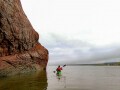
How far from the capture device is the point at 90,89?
24.4 metres

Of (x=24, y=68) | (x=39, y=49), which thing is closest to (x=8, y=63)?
(x=24, y=68)

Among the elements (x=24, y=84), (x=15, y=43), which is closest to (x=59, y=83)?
(x=24, y=84)

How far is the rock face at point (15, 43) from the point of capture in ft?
168

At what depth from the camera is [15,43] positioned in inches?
2217

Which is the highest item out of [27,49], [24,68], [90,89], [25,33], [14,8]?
[14,8]

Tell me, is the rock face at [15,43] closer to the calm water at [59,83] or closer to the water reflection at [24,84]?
the calm water at [59,83]

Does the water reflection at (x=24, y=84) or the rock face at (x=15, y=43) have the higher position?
the rock face at (x=15, y=43)

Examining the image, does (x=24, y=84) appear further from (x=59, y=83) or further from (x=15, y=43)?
(x=15, y=43)

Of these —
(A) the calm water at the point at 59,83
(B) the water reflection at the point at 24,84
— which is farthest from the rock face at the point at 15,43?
(B) the water reflection at the point at 24,84

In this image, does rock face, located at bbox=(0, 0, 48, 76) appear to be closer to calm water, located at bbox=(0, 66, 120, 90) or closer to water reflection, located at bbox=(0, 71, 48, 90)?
calm water, located at bbox=(0, 66, 120, 90)

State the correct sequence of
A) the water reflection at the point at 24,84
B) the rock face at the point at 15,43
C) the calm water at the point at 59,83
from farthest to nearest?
Result: the rock face at the point at 15,43 < the water reflection at the point at 24,84 < the calm water at the point at 59,83

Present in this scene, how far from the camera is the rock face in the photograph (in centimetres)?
5128

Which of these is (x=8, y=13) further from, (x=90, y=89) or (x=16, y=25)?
(x=90, y=89)

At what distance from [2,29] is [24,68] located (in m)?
12.5
